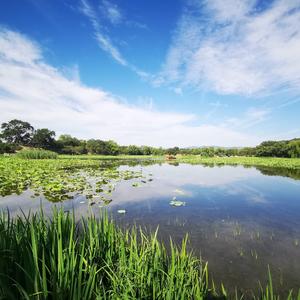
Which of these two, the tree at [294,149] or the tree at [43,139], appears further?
the tree at [43,139]

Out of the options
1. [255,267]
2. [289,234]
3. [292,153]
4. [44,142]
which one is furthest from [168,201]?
[44,142]

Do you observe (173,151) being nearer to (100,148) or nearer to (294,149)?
(100,148)

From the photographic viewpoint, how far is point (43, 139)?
68.6m

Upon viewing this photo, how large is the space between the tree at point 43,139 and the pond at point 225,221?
6386cm

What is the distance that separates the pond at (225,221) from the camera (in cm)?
439

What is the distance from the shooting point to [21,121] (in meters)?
72.8

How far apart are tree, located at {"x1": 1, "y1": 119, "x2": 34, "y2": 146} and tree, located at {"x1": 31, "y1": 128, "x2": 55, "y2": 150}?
4.25 m

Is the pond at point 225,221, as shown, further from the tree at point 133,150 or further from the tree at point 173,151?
the tree at point 173,151

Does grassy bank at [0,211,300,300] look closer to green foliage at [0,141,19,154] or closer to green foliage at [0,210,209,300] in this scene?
green foliage at [0,210,209,300]

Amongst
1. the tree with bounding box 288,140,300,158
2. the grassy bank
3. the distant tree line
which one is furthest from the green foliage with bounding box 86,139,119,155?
the grassy bank

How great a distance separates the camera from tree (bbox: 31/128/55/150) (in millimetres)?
68000

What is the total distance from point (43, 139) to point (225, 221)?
234ft

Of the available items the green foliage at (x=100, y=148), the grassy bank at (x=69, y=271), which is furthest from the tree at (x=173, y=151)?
the grassy bank at (x=69, y=271)

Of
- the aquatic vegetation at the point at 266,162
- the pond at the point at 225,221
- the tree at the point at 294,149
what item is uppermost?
the tree at the point at 294,149
